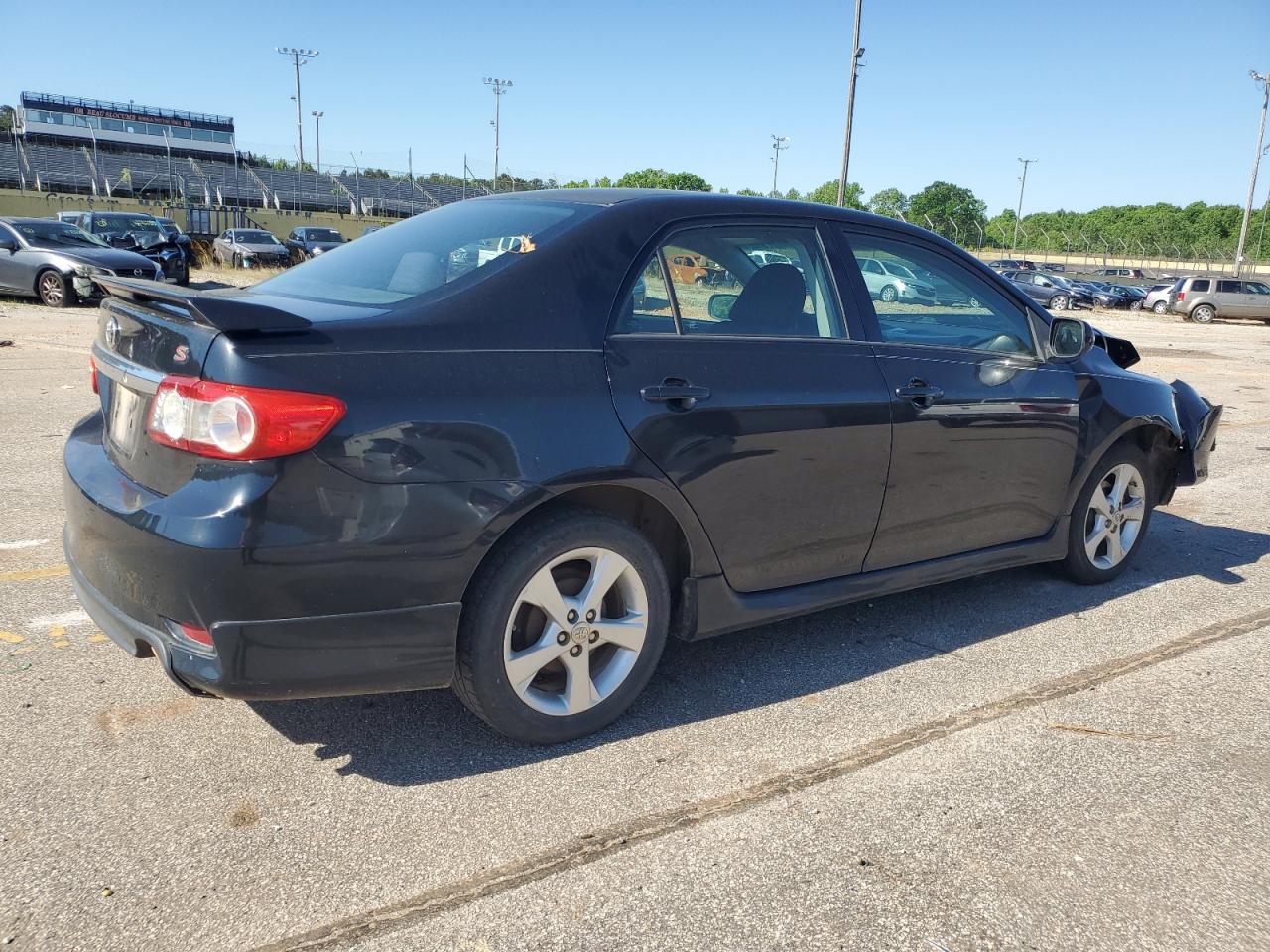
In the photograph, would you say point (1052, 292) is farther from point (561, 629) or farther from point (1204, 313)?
point (561, 629)

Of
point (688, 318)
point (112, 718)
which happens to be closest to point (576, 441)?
point (688, 318)

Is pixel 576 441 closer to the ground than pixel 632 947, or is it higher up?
higher up

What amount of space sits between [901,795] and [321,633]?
1.64 metres

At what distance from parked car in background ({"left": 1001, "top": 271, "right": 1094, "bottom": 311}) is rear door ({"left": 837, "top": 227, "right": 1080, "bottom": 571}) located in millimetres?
34255

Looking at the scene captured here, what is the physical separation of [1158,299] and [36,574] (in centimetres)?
4240

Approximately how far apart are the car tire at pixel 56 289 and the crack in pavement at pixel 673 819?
17987mm

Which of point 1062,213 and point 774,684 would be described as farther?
point 1062,213

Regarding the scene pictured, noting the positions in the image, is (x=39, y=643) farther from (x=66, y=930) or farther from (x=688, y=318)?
(x=688, y=318)

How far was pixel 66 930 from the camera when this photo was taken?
7.34 ft

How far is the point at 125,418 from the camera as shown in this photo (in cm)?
294

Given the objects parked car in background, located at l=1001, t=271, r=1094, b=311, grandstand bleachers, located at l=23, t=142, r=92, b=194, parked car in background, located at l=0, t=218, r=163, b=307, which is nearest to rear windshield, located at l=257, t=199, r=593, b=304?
parked car in background, located at l=0, t=218, r=163, b=307

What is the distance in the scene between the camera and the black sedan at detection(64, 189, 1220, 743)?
2604 mm

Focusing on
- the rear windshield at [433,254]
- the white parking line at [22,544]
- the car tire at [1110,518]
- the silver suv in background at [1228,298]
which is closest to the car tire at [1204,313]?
the silver suv in background at [1228,298]

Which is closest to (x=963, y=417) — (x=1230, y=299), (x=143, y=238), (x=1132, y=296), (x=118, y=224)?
(x=143, y=238)
